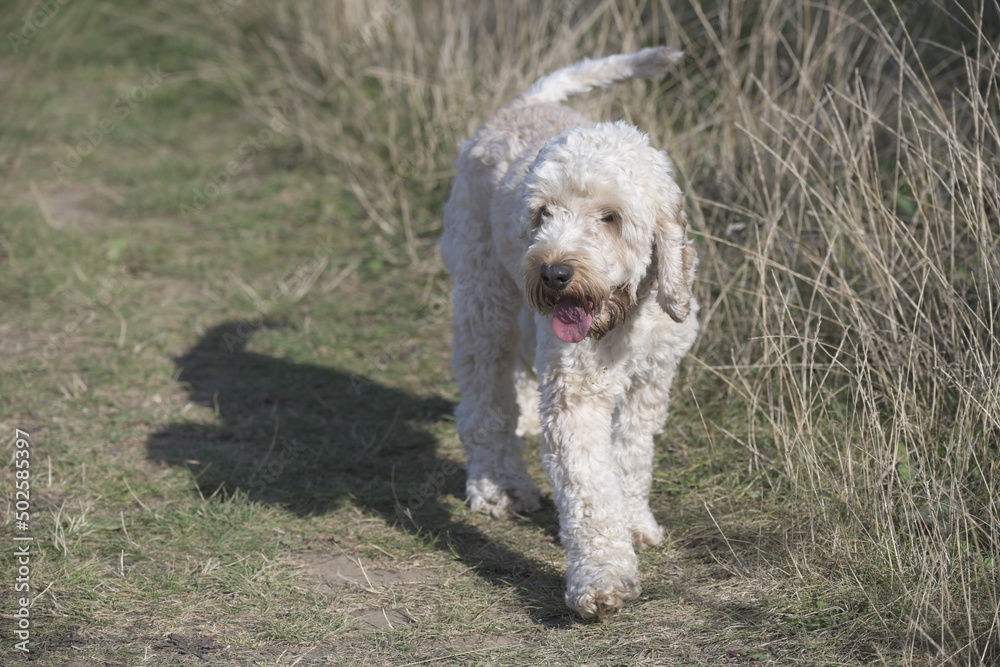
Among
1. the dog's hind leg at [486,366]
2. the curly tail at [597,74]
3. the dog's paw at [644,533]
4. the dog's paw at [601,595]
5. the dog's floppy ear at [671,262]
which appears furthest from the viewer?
the curly tail at [597,74]

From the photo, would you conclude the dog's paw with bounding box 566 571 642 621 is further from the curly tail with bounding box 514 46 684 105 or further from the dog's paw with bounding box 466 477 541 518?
the curly tail with bounding box 514 46 684 105

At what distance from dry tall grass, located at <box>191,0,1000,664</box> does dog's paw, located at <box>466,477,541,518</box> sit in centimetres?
93

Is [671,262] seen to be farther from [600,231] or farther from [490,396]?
[490,396]

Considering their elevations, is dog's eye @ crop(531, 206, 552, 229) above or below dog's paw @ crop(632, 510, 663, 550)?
above

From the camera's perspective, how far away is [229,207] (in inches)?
290

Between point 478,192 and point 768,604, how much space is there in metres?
1.94

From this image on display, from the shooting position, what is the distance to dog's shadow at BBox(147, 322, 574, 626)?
13.2 ft

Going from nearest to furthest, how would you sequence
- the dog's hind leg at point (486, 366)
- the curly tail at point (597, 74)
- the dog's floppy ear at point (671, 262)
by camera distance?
the dog's floppy ear at point (671, 262) → the dog's hind leg at point (486, 366) → the curly tail at point (597, 74)

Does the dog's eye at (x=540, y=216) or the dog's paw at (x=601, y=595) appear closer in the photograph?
the dog's paw at (x=601, y=595)

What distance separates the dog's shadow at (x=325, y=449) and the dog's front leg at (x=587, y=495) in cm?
20

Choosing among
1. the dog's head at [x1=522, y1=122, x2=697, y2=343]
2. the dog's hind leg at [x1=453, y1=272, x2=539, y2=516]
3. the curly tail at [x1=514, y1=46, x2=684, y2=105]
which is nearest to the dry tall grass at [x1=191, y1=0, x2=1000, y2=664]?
the curly tail at [x1=514, y1=46, x2=684, y2=105]

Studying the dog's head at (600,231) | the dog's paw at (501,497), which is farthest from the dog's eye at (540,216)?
the dog's paw at (501,497)

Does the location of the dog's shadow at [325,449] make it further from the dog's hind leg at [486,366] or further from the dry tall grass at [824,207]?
the dry tall grass at [824,207]

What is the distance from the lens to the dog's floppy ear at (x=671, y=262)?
3445 millimetres
